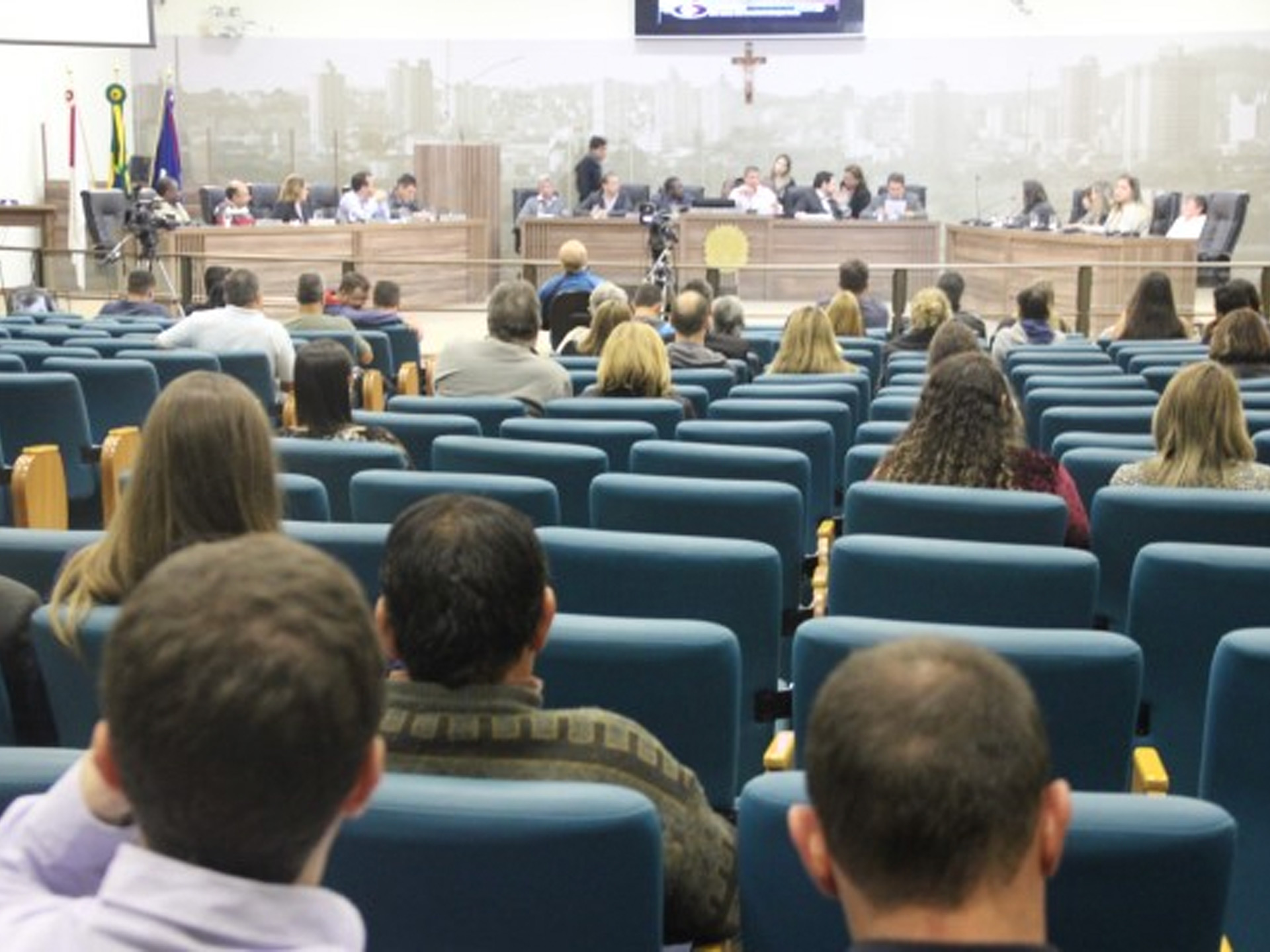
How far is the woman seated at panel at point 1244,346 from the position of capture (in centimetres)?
634

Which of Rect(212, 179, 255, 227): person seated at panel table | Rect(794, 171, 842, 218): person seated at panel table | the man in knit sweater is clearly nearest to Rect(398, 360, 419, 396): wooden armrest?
the man in knit sweater

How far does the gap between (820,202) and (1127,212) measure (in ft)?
8.86

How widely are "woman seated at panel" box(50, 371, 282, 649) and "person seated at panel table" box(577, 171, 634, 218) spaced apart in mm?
13506

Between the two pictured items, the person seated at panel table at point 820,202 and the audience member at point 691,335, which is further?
the person seated at panel table at point 820,202

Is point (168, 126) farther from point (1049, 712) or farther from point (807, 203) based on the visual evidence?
point (1049, 712)

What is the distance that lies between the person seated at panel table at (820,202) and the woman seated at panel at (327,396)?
440 inches

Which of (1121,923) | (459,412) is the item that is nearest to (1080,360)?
(459,412)

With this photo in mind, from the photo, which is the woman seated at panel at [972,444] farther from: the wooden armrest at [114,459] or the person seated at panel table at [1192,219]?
the person seated at panel table at [1192,219]

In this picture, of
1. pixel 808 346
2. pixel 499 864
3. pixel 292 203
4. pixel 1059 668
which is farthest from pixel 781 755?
pixel 292 203

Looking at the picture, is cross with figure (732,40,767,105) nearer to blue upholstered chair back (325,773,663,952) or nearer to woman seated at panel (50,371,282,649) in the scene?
woman seated at panel (50,371,282,649)

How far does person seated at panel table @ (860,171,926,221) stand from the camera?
15.6 metres

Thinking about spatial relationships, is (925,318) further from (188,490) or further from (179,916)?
(179,916)

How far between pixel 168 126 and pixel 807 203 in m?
6.27

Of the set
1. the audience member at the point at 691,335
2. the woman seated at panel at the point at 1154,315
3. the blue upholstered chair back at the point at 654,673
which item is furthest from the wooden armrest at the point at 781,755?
the woman seated at panel at the point at 1154,315
